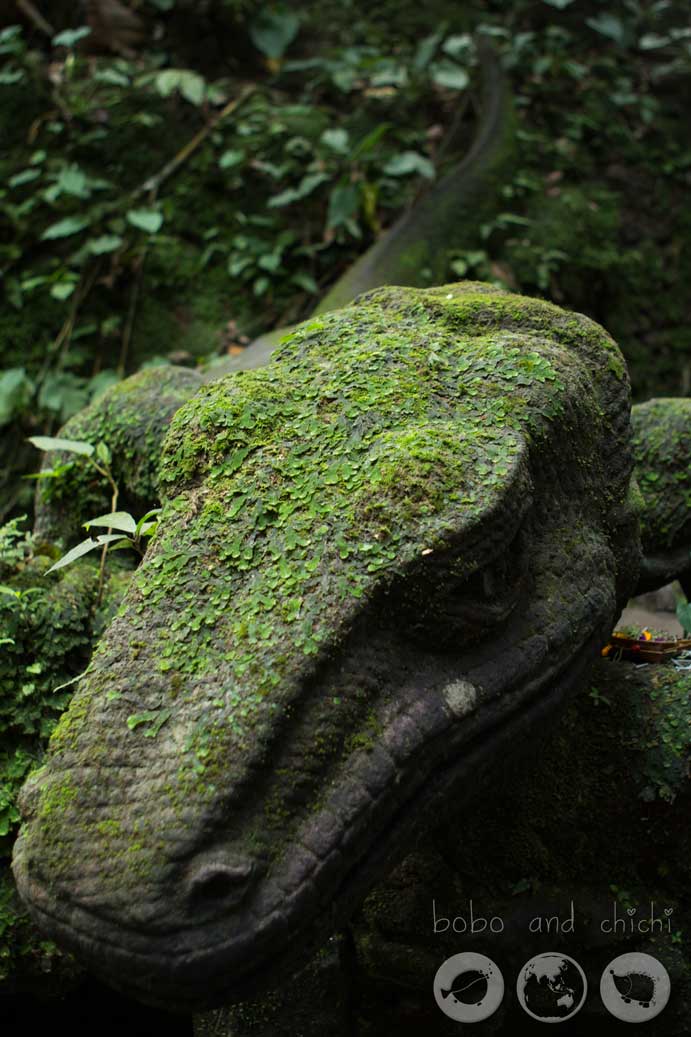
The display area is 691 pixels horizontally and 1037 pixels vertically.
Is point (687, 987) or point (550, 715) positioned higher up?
point (550, 715)

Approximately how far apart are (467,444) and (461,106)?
5705 mm

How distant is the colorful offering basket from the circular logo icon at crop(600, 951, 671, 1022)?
0.91 m

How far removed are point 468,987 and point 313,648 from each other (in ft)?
4.00

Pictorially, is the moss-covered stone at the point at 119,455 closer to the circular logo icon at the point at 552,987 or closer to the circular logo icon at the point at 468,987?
the circular logo icon at the point at 468,987

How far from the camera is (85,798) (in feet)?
5.82

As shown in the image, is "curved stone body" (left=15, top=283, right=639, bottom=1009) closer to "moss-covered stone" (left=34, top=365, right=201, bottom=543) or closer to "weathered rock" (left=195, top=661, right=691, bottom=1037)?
"weathered rock" (left=195, top=661, right=691, bottom=1037)

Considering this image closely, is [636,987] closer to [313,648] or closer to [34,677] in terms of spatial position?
[313,648]

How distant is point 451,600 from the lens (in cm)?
202

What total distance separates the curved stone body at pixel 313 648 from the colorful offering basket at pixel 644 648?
695 millimetres

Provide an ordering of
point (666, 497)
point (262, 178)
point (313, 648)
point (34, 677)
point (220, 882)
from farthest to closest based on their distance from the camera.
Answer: point (262, 178) → point (666, 497) → point (34, 677) → point (313, 648) → point (220, 882)

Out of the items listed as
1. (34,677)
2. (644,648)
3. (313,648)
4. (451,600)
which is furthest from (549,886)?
(34,677)

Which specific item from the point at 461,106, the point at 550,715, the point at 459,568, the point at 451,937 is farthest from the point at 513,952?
the point at 461,106

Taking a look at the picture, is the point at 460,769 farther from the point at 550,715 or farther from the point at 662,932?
the point at 662,932

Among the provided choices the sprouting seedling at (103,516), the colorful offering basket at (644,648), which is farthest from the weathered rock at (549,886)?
the sprouting seedling at (103,516)
